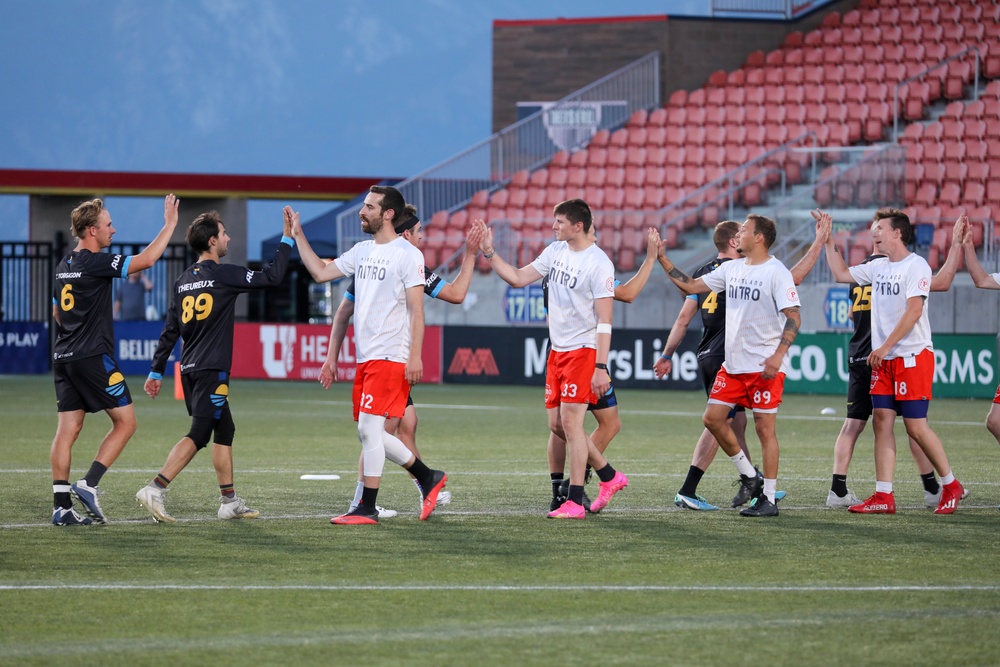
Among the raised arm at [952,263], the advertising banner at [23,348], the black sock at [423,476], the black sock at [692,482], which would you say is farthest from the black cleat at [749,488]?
the advertising banner at [23,348]

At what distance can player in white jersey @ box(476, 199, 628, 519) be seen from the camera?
929cm

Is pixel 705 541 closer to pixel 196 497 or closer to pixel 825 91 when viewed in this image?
pixel 196 497

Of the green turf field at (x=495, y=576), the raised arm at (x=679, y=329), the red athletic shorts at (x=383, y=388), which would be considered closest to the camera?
the green turf field at (x=495, y=576)

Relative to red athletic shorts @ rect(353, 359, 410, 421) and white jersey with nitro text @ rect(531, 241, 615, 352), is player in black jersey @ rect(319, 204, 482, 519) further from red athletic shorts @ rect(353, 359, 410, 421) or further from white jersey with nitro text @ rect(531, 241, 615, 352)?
white jersey with nitro text @ rect(531, 241, 615, 352)

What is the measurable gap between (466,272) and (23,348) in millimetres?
23647

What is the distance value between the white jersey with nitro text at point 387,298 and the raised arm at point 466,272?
10.5 inches

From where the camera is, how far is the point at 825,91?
30.5 m

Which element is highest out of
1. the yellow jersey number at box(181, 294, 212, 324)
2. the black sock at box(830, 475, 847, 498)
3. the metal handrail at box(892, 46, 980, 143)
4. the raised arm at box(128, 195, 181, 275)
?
the metal handrail at box(892, 46, 980, 143)

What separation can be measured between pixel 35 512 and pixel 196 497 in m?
1.26

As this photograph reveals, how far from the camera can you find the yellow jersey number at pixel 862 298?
33.4 ft

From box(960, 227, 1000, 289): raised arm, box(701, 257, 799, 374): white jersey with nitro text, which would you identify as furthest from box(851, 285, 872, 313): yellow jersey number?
box(701, 257, 799, 374): white jersey with nitro text

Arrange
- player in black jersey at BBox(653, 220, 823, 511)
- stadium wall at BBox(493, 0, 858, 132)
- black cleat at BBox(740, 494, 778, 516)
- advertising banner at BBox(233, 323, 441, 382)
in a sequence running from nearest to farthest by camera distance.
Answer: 1. black cleat at BBox(740, 494, 778, 516)
2. player in black jersey at BBox(653, 220, 823, 511)
3. advertising banner at BBox(233, 323, 441, 382)
4. stadium wall at BBox(493, 0, 858, 132)

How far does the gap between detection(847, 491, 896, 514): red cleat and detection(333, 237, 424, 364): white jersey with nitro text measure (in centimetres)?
341

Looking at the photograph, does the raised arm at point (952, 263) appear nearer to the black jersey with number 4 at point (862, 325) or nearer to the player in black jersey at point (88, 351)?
the black jersey with number 4 at point (862, 325)
